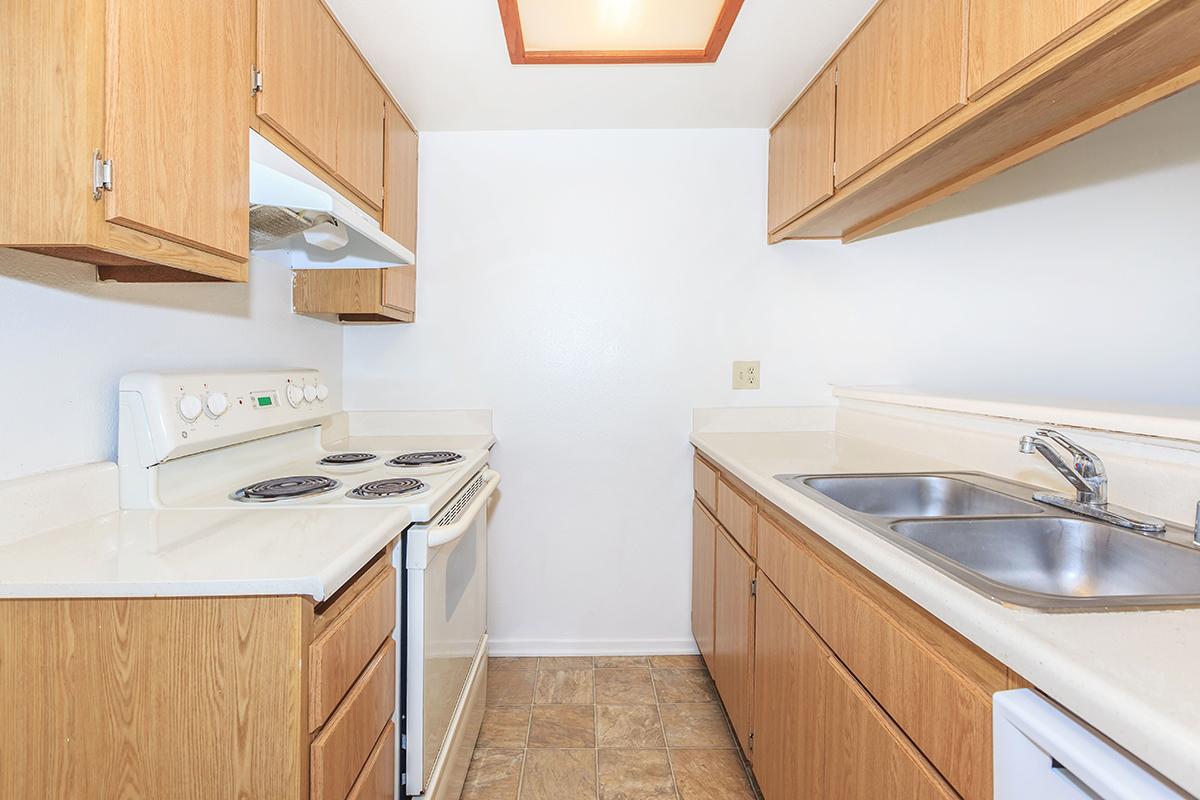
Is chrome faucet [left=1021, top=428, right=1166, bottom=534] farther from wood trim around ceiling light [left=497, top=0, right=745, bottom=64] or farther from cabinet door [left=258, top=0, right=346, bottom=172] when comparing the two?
cabinet door [left=258, top=0, right=346, bottom=172]

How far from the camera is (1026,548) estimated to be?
103 centimetres

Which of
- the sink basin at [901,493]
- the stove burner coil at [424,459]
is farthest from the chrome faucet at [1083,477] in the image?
the stove burner coil at [424,459]

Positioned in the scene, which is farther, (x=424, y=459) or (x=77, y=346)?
(x=424, y=459)

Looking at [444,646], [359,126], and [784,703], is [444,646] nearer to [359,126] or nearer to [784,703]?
[784,703]

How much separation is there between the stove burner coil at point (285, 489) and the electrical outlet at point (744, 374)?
152 centimetres

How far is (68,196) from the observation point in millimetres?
737

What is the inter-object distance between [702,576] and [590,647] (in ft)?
1.96

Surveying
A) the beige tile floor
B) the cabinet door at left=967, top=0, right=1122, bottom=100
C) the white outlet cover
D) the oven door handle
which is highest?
the cabinet door at left=967, top=0, right=1122, bottom=100

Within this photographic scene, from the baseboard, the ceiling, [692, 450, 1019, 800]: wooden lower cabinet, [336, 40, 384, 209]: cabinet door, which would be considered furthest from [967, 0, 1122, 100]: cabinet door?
the baseboard

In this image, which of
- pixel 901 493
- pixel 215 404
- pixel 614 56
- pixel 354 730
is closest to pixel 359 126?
pixel 614 56

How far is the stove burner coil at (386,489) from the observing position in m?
1.21

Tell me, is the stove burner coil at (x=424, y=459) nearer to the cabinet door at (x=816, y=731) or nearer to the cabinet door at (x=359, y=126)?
the cabinet door at (x=359, y=126)

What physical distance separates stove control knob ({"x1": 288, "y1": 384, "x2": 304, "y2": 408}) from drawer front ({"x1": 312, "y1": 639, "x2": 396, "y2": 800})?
88 centimetres

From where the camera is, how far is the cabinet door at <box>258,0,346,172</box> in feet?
3.78
